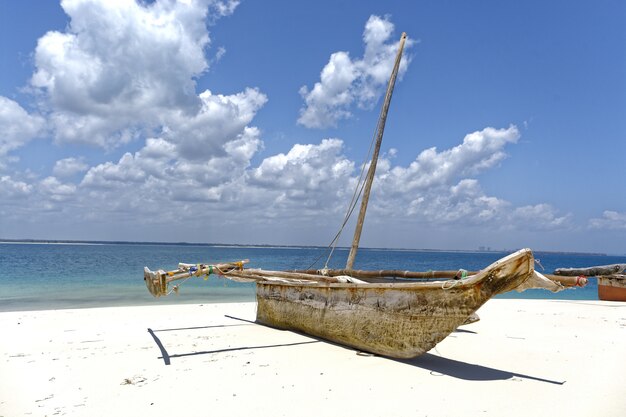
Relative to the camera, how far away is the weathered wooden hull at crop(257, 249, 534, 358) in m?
5.07

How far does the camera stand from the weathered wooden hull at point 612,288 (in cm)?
1697

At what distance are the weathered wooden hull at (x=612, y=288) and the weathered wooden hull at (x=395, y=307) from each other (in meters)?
15.0

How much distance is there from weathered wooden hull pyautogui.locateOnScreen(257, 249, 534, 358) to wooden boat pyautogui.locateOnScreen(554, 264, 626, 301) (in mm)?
13233

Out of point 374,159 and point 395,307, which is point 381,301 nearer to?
point 395,307

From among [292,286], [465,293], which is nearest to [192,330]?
[292,286]

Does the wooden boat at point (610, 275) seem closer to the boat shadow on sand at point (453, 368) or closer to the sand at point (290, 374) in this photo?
the sand at point (290, 374)

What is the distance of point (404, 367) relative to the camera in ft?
19.6

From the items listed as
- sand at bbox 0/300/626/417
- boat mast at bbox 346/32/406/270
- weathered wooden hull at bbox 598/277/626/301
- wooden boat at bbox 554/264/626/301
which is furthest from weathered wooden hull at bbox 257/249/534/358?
weathered wooden hull at bbox 598/277/626/301

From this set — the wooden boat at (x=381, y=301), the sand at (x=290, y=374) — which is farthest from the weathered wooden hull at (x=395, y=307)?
the sand at (x=290, y=374)

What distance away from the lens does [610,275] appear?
677 inches

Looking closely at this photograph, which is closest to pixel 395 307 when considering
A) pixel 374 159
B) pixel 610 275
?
pixel 374 159

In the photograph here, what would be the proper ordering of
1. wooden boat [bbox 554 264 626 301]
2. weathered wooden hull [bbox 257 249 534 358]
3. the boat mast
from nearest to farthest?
weathered wooden hull [bbox 257 249 534 358] → the boat mast → wooden boat [bbox 554 264 626 301]

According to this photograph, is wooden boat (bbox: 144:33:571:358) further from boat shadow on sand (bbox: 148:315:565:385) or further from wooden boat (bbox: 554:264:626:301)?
wooden boat (bbox: 554:264:626:301)

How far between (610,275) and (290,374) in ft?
54.8
